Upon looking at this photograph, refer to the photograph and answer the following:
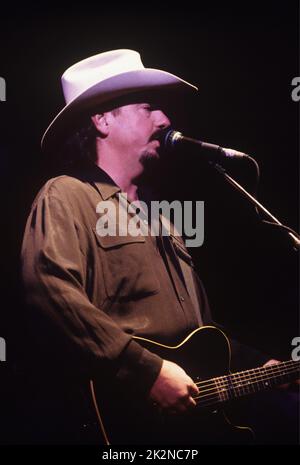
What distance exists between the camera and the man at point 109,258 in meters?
1.59

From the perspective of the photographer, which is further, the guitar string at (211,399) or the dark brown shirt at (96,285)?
the guitar string at (211,399)

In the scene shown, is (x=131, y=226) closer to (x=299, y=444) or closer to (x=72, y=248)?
(x=72, y=248)

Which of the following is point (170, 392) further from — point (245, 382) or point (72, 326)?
point (245, 382)

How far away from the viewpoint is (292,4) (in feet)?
10.3

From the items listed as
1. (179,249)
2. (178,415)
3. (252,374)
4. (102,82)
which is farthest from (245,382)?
(102,82)

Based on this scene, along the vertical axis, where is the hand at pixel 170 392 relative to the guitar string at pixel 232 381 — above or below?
above

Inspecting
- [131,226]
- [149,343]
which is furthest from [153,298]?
[131,226]

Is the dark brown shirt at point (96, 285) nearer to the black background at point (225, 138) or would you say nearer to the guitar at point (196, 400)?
the guitar at point (196, 400)

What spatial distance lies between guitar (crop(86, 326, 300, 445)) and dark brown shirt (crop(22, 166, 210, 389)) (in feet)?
0.24

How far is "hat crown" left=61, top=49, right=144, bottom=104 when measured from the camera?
7.36 feet

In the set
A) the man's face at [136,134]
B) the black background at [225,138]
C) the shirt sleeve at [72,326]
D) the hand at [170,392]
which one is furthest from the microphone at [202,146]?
the black background at [225,138]

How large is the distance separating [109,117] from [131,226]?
63 centimetres

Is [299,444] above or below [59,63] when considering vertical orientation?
below

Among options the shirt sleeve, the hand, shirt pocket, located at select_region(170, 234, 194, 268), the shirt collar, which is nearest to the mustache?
the shirt collar
